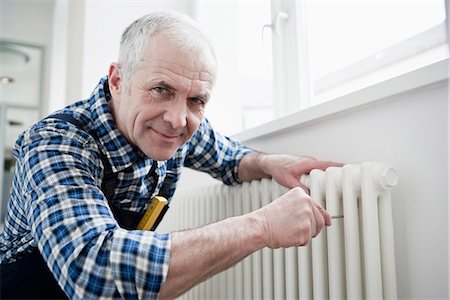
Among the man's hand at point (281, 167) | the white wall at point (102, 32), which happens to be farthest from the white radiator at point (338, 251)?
the white wall at point (102, 32)

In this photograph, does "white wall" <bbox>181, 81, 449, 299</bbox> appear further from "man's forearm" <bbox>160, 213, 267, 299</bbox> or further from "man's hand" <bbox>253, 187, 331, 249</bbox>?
"man's forearm" <bbox>160, 213, 267, 299</bbox>

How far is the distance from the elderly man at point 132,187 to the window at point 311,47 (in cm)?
40

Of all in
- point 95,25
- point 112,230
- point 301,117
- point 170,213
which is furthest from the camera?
point 95,25

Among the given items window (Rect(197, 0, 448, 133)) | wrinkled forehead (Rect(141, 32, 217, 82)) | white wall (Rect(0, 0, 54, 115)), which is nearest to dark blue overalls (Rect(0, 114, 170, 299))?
wrinkled forehead (Rect(141, 32, 217, 82))

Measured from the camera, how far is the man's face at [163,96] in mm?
805

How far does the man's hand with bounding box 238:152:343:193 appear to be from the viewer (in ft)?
2.97

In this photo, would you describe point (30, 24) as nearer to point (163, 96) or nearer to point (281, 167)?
point (163, 96)

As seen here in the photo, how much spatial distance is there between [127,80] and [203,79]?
6.8 inches

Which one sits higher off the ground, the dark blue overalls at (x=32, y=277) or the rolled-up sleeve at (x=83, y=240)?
the rolled-up sleeve at (x=83, y=240)

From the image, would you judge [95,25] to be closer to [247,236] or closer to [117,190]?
[117,190]

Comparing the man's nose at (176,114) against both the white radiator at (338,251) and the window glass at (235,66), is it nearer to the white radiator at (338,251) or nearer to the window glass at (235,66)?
the white radiator at (338,251)

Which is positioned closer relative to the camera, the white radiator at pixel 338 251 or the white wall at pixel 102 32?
the white radiator at pixel 338 251

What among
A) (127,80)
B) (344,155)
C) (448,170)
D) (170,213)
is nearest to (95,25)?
(170,213)

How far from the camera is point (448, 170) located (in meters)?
0.68
